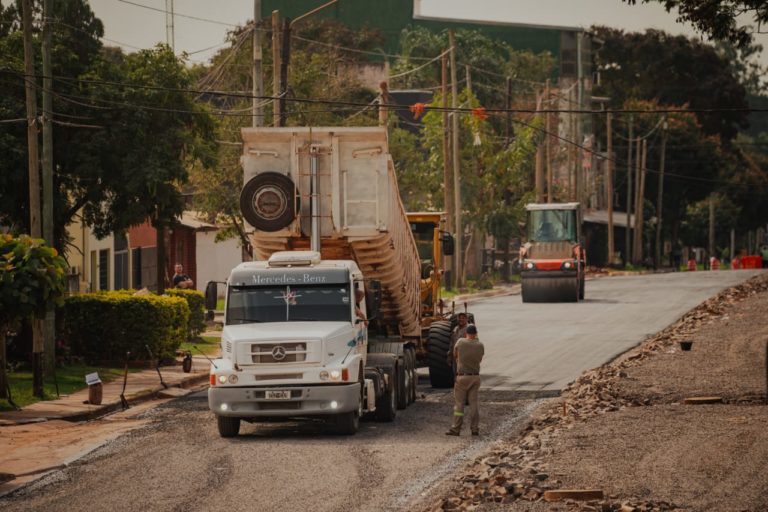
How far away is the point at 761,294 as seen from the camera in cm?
5294

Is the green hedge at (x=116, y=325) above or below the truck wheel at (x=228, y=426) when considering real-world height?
above

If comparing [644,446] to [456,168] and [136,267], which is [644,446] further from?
[456,168]

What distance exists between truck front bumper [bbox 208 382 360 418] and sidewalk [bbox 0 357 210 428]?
500 cm

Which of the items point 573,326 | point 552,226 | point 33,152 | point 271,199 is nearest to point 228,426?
point 271,199

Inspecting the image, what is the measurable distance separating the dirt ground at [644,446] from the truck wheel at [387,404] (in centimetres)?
242

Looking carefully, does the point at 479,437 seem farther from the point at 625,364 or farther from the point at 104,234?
the point at 104,234

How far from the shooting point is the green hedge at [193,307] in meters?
40.1

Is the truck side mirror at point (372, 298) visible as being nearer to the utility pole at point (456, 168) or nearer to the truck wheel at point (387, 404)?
the truck wheel at point (387, 404)

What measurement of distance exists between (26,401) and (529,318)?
917 inches

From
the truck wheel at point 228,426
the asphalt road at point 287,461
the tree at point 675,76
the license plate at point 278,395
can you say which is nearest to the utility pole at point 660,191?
the tree at point 675,76

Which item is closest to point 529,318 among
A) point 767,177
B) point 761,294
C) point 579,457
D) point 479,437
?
point 761,294

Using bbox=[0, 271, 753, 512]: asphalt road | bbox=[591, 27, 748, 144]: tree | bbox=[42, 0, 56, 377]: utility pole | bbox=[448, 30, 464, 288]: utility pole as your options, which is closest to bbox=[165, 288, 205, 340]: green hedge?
bbox=[42, 0, 56, 377]: utility pole

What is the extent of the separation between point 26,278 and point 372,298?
22.0 feet

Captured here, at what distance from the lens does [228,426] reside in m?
22.0
